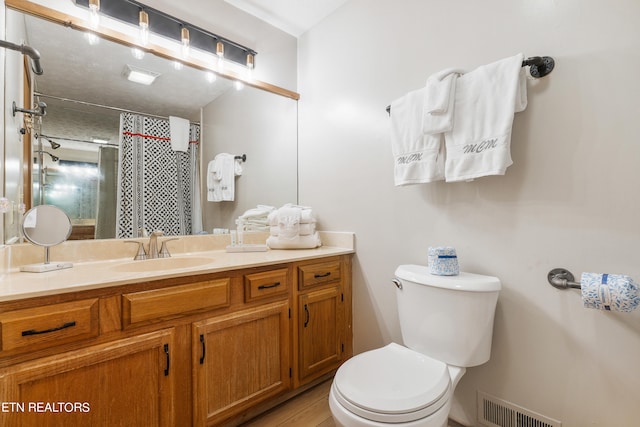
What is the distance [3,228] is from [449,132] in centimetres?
193

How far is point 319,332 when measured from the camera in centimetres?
171

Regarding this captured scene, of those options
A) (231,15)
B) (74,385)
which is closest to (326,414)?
(74,385)

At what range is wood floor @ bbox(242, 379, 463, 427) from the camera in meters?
1.45

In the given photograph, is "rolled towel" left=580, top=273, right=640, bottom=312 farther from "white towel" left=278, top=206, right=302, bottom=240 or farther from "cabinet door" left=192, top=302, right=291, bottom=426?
"white towel" left=278, top=206, right=302, bottom=240

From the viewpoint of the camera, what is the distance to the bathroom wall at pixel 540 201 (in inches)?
40.6

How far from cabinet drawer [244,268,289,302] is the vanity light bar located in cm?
145

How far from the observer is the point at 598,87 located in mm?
1070

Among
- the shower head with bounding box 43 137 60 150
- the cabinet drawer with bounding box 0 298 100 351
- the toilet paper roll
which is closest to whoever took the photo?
the cabinet drawer with bounding box 0 298 100 351

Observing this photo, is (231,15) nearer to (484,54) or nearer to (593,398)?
(484,54)

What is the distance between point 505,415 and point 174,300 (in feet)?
4.89

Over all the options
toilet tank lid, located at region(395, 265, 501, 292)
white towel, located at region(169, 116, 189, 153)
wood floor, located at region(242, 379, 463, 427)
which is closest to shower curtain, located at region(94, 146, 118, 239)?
white towel, located at region(169, 116, 189, 153)

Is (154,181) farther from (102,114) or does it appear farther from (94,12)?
(94,12)

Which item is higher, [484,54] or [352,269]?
[484,54]

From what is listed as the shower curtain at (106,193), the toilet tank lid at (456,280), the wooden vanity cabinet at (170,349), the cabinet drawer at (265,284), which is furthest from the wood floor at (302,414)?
the shower curtain at (106,193)
